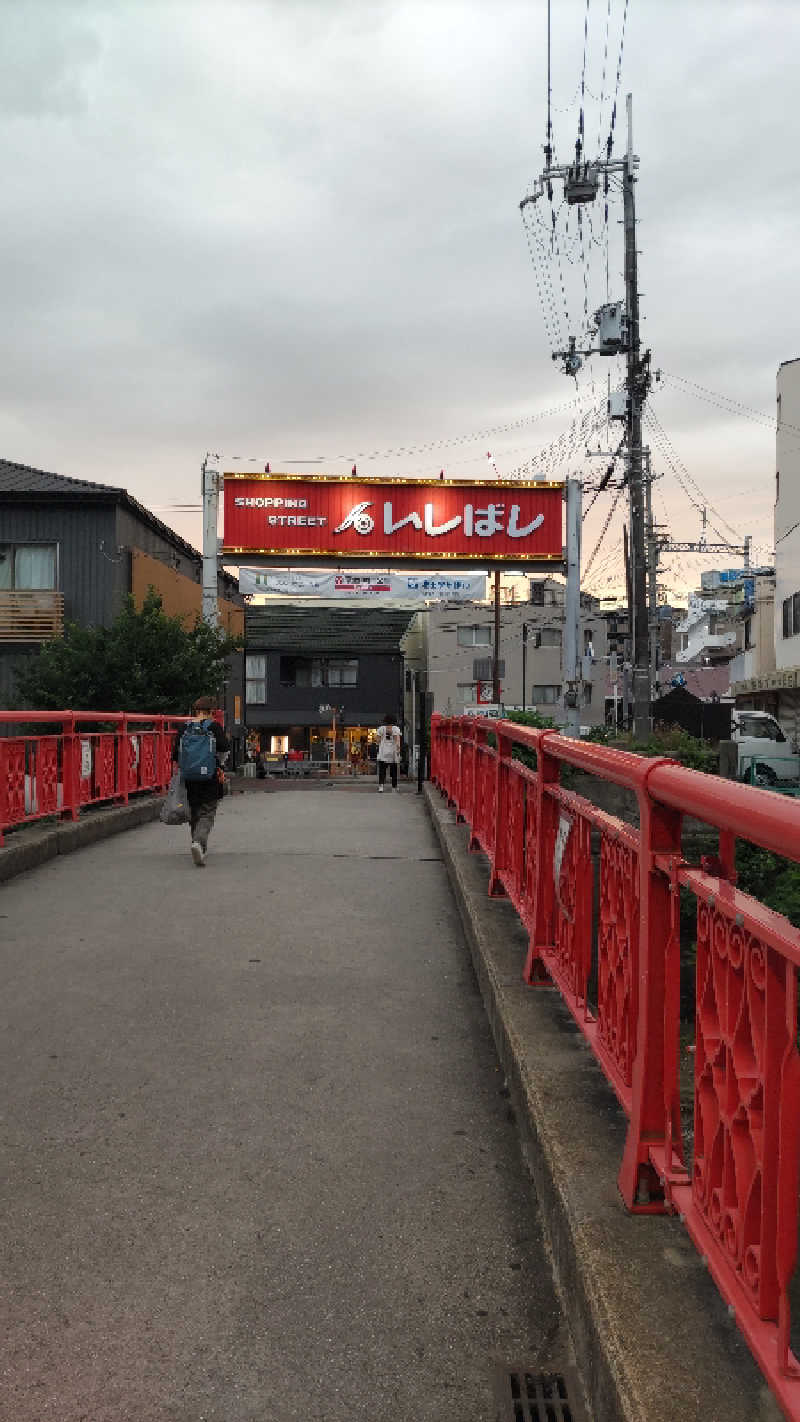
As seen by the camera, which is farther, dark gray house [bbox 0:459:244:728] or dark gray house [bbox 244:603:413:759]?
dark gray house [bbox 244:603:413:759]

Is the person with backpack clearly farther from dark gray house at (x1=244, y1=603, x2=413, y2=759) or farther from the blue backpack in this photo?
dark gray house at (x1=244, y1=603, x2=413, y2=759)

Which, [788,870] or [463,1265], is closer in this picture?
[463,1265]

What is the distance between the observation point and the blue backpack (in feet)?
30.1

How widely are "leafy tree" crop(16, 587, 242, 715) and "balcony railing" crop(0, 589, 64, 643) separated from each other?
204 inches

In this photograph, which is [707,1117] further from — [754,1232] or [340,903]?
[340,903]

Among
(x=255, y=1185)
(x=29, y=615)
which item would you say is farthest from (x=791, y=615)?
(x=255, y=1185)

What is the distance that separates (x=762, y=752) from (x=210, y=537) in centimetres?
1588

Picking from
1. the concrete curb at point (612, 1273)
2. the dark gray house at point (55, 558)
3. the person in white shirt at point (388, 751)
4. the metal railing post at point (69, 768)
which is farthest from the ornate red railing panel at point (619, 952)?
the dark gray house at point (55, 558)

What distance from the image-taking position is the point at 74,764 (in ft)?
34.8

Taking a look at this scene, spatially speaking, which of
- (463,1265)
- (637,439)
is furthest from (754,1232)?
(637,439)

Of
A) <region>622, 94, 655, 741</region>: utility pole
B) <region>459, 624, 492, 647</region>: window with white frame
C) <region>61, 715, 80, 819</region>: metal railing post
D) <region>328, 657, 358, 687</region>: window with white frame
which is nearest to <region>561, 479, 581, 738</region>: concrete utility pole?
<region>622, 94, 655, 741</region>: utility pole

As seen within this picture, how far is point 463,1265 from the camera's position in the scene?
2682mm

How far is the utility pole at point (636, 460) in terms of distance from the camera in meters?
22.5

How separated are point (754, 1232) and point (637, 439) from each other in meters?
23.5
